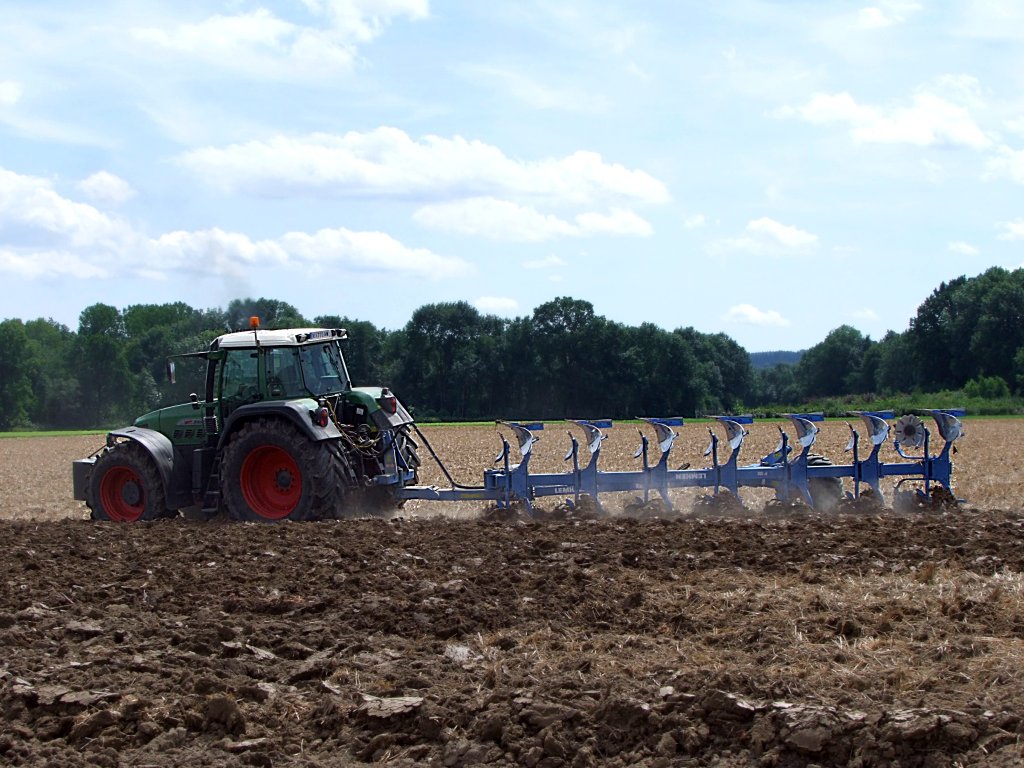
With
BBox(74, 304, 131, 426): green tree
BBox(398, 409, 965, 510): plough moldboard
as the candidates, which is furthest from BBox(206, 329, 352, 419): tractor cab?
BBox(74, 304, 131, 426): green tree

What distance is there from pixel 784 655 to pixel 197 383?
919cm

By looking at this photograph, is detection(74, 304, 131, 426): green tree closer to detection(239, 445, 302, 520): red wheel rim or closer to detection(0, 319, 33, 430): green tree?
detection(0, 319, 33, 430): green tree

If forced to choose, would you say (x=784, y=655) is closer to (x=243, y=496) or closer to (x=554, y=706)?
(x=554, y=706)

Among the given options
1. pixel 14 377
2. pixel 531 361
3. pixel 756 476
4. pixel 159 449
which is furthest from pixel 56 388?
pixel 756 476

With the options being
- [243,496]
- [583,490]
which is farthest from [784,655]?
[243,496]

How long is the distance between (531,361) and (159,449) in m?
51.6

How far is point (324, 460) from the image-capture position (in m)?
11.3

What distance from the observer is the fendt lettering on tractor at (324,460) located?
38.0 feet

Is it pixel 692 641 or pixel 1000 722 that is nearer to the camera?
pixel 1000 722

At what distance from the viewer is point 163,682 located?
225 inches

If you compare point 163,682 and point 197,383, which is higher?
point 197,383

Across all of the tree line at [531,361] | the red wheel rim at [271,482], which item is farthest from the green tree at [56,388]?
the red wheel rim at [271,482]

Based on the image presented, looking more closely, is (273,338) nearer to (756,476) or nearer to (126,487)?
(126,487)

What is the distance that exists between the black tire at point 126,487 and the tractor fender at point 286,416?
93 cm
